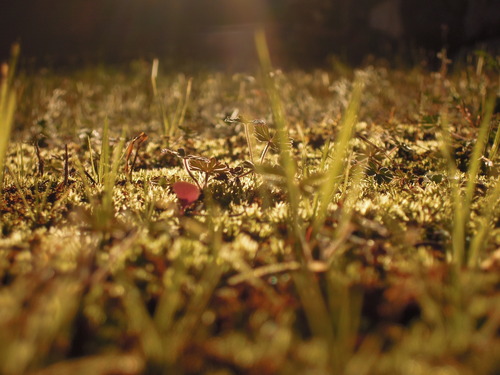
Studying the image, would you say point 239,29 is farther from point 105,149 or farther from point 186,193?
point 186,193

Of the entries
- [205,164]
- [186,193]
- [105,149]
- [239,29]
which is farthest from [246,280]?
[239,29]

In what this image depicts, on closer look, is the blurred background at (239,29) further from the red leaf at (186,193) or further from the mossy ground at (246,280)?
the red leaf at (186,193)

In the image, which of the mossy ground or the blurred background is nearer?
the mossy ground

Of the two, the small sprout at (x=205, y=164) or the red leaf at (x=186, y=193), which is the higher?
the small sprout at (x=205, y=164)

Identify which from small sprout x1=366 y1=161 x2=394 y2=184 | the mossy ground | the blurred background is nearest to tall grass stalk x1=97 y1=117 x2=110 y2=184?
the mossy ground

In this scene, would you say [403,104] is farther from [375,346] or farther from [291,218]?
[375,346]

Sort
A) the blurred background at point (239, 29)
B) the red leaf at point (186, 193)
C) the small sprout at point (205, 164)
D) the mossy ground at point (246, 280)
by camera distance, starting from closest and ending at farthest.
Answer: the mossy ground at point (246, 280) < the red leaf at point (186, 193) < the small sprout at point (205, 164) < the blurred background at point (239, 29)

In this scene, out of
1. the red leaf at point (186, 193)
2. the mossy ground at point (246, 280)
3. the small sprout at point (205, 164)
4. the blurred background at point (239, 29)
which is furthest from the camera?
the blurred background at point (239, 29)

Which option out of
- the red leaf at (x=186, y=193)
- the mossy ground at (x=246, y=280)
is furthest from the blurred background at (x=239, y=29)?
the red leaf at (x=186, y=193)

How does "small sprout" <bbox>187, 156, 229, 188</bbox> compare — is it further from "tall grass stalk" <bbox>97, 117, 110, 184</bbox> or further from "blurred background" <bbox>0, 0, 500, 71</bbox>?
"blurred background" <bbox>0, 0, 500, 71</bbox>
